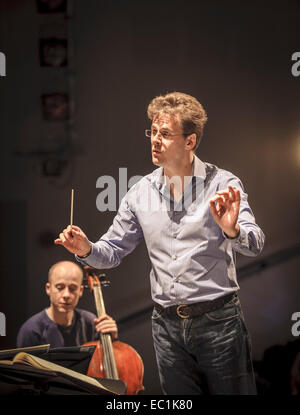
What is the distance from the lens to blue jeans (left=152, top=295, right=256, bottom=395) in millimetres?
1975

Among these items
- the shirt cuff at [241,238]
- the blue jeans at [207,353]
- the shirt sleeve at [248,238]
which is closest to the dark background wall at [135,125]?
the blue jeans at [207,353]

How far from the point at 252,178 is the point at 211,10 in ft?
3.22

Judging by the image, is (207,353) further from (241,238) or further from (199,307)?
(241,238)

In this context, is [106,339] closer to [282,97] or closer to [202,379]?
[202,379]

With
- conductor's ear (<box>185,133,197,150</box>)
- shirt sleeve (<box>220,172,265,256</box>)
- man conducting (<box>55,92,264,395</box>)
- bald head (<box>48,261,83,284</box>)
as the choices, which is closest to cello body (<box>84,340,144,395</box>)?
bald head (<box>48,261,83,284</box>)

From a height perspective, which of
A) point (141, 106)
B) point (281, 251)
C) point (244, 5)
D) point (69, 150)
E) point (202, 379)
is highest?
point (244, 5)

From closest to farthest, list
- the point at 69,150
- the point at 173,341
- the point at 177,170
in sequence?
1. the point at 173,341
2. the point at 177,170
3. the point at 69,150

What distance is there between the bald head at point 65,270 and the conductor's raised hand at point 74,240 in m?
0.70

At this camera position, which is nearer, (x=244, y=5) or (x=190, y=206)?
(x=190, y=206)

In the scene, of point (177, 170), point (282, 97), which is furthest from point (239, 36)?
point (177, 170)

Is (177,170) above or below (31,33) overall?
below

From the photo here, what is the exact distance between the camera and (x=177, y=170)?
7.17 ft

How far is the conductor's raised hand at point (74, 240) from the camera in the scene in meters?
1.95

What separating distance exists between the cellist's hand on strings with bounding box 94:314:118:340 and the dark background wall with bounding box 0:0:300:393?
4.5 inches
